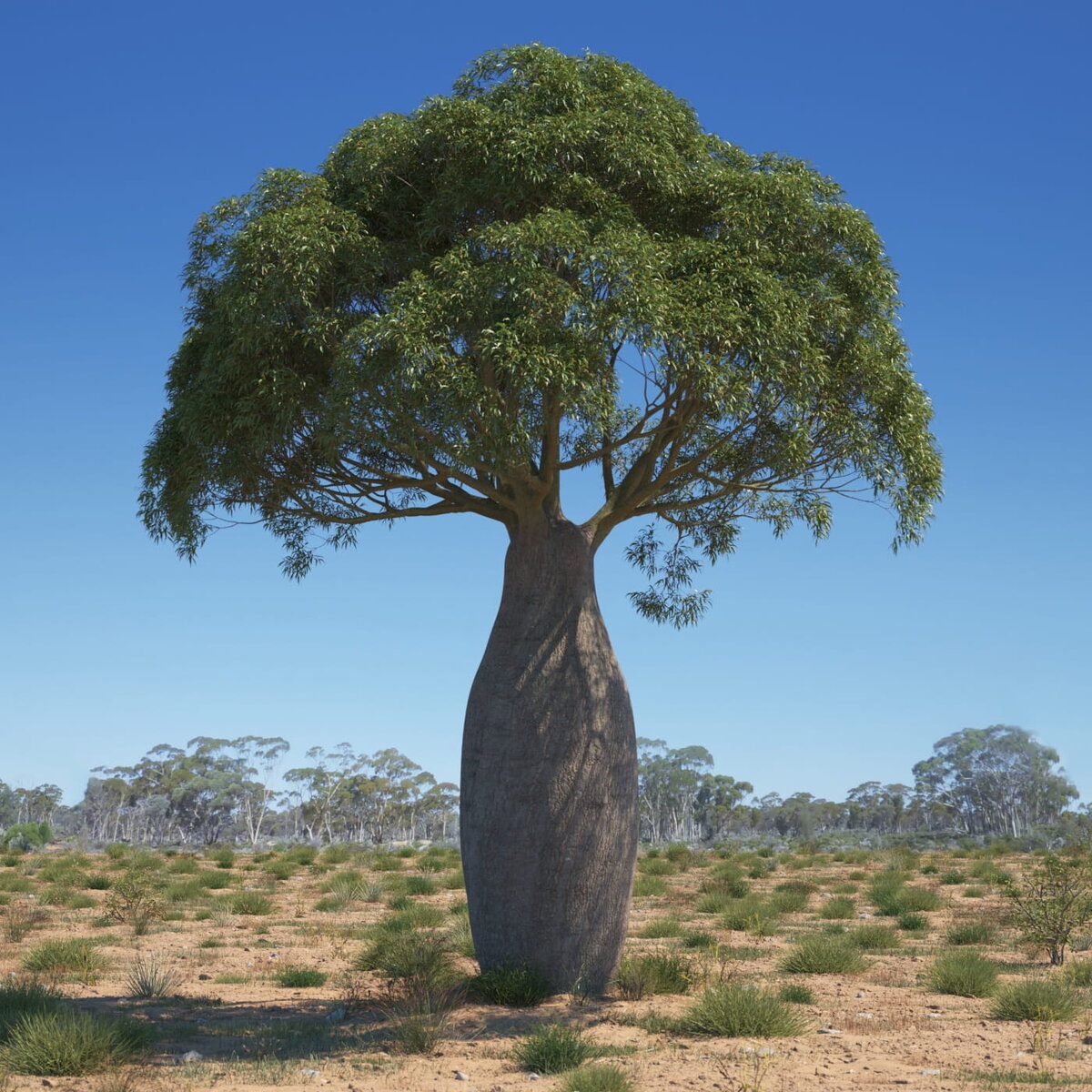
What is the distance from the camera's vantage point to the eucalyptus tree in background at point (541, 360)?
882 centimetres

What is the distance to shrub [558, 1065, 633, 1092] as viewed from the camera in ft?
21.9

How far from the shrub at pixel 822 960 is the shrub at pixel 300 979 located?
5.15 metres

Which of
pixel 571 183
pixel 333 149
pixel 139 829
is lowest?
pixel 139 829

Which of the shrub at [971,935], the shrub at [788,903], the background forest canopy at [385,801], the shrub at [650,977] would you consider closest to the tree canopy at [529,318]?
the shrub at [650,977]

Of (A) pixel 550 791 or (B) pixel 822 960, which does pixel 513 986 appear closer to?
(A) pixel 550 791

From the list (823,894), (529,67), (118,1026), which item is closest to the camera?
(118,1026)

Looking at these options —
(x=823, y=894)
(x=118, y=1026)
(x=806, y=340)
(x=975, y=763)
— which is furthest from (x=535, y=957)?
(x=975, y=763)

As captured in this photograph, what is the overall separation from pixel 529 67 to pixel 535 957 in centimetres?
838

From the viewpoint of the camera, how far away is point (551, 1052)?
7.48 m

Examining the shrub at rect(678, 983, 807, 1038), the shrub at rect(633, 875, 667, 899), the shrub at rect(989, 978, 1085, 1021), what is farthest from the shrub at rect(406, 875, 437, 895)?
the shrub at rect(989, 978, 1085, 1021)

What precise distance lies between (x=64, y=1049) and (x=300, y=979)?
4.08 meters

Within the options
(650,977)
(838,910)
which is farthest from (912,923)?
(650,977)

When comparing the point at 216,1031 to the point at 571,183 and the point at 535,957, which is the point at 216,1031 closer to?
the point at 535,957

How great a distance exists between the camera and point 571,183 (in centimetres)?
960
